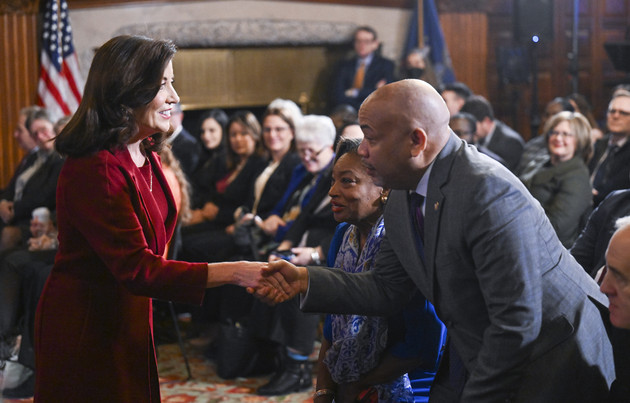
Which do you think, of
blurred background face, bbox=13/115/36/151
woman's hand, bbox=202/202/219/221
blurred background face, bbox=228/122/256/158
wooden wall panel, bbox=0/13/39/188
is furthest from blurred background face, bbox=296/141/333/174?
wooden wall panel, bbox=0/13/39/188

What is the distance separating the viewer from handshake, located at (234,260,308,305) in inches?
85.6

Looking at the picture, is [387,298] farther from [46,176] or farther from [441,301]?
[46,176]

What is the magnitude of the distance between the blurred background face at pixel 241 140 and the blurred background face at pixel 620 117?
2.51 m

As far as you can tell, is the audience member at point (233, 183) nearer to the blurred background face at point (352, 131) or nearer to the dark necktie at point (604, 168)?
the blurred background face at point (352, 131)

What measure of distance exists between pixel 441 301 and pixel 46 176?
3866 millimetres

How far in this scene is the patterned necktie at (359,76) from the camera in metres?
8.49

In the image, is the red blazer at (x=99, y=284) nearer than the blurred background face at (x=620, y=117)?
Yes

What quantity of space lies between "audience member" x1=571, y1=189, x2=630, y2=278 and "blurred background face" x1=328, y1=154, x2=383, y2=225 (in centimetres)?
91

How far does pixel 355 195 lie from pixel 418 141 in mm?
598

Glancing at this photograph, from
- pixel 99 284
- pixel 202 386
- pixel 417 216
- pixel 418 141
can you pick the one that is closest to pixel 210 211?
pixel 202 386

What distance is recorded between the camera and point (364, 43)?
8492 millimetres

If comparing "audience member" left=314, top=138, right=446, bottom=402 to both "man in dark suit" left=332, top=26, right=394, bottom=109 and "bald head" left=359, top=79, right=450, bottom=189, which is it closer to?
"bald head" left=359, top=79, right=450, bottom=189

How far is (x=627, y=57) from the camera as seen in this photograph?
26.5ft

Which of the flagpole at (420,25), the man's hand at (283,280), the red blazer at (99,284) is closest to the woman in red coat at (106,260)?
the red blazer at (99,284)
